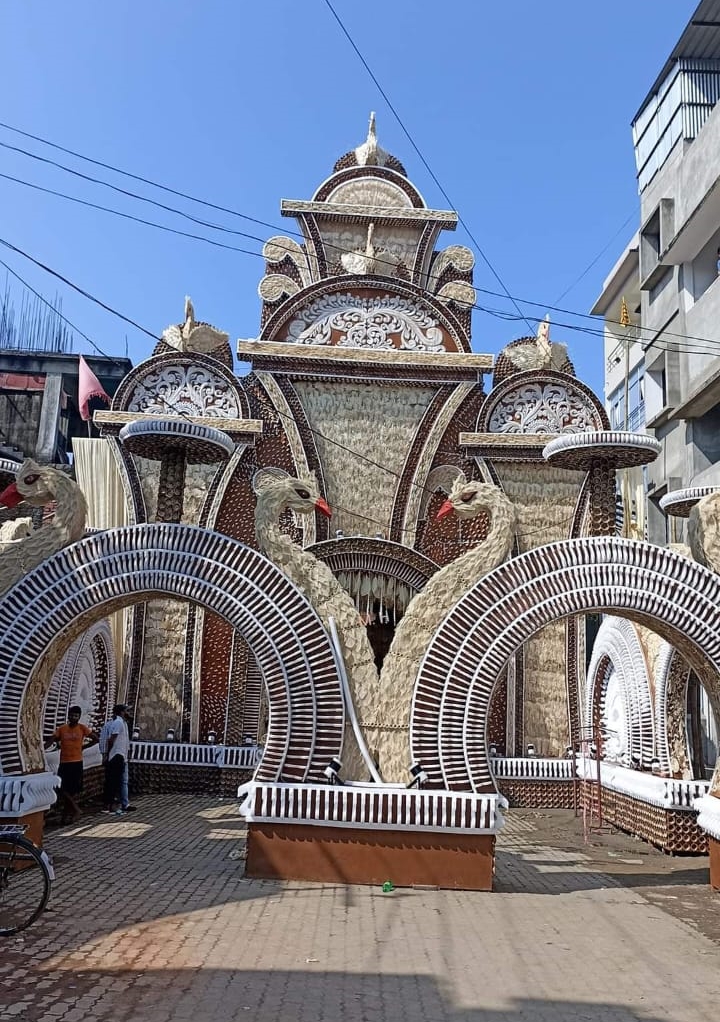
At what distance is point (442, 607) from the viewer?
275 inches

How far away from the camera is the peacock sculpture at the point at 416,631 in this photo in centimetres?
680

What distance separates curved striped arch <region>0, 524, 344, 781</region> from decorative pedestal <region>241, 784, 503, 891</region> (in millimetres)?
232

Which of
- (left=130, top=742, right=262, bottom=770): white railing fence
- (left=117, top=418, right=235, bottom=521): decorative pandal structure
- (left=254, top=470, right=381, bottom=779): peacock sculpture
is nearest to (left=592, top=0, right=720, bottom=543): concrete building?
(left=130, top=742, right=262, bottom=770): white railing fence

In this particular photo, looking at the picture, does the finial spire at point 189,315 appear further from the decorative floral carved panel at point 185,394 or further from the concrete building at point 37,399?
the concrete building at point 37,399

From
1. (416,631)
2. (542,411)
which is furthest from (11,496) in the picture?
(542,411)

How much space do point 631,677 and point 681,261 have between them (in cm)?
1109

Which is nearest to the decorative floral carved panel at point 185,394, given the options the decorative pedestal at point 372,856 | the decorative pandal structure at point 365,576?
the decorative pandal structure at point 365,576

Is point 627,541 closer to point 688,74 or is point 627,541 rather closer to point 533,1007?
point 533,1007

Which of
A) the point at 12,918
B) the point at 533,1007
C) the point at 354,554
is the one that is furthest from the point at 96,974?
A: the point at 354,554

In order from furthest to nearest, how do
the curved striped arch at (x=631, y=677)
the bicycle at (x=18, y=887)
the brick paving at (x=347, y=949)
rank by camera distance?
1. the curved striped arch at (x=631, y=677)
2. the bicycle at (x=18, y=887)
3. the brick paving at (x=347, y=949)

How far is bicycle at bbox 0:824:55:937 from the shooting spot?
198 inches

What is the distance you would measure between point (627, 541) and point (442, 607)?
1498 millimetres

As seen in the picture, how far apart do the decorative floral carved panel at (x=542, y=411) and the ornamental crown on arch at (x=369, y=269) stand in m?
1.11

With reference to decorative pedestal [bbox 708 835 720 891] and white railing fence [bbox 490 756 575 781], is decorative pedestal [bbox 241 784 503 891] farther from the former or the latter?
white railing fence [bbox 490 756 575 781]
